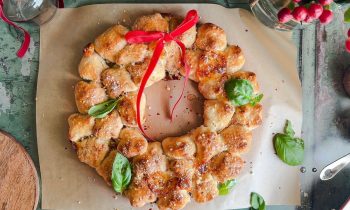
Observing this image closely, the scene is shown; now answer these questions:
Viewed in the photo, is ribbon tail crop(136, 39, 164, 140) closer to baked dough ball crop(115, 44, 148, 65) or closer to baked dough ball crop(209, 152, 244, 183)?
baked dough ball crop(115, 44, 148, 65)

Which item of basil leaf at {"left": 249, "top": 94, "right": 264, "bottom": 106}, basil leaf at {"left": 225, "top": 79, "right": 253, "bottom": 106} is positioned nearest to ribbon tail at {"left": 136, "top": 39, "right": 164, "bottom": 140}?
basil leaf at {"left": 225, "top": 79, "right": 253, "bottom": 106}

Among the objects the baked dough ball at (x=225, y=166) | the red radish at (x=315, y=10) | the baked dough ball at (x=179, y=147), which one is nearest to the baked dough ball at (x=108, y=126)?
the baked dough ball at (x=179, y=147)

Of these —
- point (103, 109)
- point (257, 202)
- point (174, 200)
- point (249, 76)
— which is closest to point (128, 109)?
point (103, 109)

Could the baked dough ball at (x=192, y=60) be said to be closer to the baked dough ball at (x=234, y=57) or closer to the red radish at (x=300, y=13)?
the baked dough ball at (x=234, y=57)

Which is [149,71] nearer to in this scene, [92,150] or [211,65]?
[211,65]

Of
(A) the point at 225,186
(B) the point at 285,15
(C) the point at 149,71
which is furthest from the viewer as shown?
(A) the point at 225,186

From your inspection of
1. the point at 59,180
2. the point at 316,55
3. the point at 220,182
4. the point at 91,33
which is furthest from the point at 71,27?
the point at 316,55
